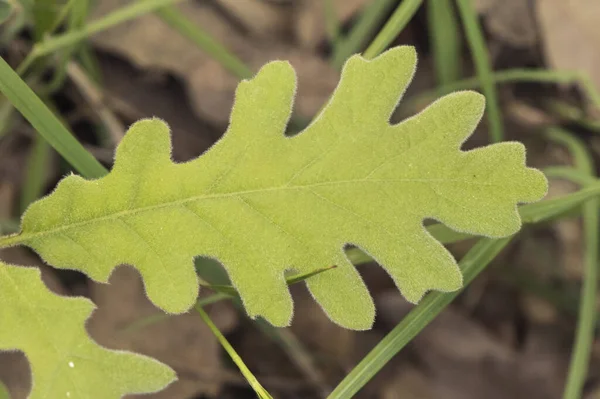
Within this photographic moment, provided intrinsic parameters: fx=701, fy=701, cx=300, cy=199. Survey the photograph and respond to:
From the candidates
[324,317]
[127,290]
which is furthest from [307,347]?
[127,290]

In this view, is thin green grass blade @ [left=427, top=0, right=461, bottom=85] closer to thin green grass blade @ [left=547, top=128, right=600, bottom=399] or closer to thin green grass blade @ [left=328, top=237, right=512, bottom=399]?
thin green grass blade @ [left=547, top=128, right=600, bottom=399]

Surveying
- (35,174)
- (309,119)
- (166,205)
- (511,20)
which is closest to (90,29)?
(35,174)

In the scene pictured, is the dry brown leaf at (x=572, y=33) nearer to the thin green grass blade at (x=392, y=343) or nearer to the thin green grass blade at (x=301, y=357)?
the thin green grass blade at (x=392, y=343)

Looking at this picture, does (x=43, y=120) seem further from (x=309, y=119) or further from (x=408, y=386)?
(x=408, y=386)

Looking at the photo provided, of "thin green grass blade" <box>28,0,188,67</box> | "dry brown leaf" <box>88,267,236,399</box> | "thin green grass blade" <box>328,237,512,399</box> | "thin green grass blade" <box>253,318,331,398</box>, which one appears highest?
"thin green grass blade" <box>28,0,188,67</box>

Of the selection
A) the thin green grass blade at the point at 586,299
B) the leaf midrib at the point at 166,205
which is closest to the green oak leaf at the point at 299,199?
the leaf midrib at the point at 166,205

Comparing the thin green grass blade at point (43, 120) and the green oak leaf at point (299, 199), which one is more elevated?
the thin green grass blade at point (43, 120)

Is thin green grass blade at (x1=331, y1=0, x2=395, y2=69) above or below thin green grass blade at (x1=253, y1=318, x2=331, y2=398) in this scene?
above

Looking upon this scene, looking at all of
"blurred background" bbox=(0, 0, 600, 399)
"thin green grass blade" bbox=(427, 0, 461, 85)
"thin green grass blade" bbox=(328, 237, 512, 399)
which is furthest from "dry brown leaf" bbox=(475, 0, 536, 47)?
"thin green grass blade" bbox=(328, 237, 512, 399)
